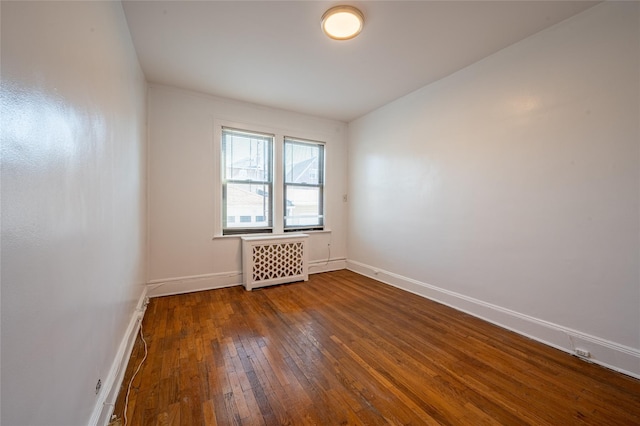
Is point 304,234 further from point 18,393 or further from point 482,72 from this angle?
point 18,393

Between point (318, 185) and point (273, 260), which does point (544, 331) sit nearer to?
point (273, 260)

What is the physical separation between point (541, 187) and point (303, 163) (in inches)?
123

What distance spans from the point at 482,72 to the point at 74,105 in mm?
3297

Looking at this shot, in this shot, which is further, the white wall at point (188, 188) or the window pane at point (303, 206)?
the window pane at point (303, 206)

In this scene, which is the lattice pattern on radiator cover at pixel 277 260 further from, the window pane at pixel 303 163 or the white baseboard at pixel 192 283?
the window pane at pixel 303 163

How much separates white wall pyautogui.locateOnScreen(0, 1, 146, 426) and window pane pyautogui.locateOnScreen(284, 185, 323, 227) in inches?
102

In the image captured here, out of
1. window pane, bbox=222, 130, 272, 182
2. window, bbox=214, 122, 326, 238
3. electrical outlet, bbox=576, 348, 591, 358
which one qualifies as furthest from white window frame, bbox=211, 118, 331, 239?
electrical outlet, bbox=576, 348, 591, 358

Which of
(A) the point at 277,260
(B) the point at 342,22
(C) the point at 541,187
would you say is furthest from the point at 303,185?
(C) the point at 541,187

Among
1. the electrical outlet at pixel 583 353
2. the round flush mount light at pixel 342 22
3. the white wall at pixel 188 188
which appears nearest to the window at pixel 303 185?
the white wall at pixel 188 188

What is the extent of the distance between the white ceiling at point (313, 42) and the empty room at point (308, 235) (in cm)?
2

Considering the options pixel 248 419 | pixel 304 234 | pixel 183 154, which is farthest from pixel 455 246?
pixel 183 154

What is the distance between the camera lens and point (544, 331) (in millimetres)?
2182

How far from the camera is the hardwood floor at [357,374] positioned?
142 cm

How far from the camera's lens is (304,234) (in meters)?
4.04
